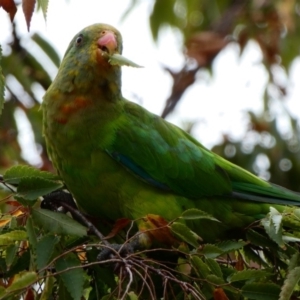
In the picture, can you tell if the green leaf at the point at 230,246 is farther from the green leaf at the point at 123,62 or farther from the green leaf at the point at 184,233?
the green leaf at the point at 123,62

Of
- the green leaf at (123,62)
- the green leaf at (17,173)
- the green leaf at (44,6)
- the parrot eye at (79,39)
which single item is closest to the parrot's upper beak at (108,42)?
the parrot eye at (79,39)

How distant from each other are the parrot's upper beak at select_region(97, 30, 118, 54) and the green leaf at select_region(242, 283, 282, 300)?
5.67 ft

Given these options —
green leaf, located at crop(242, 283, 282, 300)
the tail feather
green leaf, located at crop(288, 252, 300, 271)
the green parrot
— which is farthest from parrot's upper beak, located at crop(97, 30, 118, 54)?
green leaf, located at crop(242, 283, 282, 300)

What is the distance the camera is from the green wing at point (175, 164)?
4395 millimetres

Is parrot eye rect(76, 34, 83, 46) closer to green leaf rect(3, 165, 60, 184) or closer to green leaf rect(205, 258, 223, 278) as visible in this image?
green leaf rect(3, 165, 60, 184)

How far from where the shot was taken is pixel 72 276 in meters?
3.01

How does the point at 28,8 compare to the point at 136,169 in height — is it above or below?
above

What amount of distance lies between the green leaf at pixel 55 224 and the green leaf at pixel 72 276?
12 centimetres

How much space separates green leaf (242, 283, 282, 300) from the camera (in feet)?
10.5

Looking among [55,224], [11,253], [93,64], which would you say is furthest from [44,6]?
[93,64]

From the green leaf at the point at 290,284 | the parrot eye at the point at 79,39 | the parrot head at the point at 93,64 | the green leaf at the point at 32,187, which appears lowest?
the green leaf at the point at 290,284

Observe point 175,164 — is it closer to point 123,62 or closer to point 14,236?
point 123,62

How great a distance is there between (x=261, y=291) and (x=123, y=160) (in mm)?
1404

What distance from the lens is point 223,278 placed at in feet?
11.1
